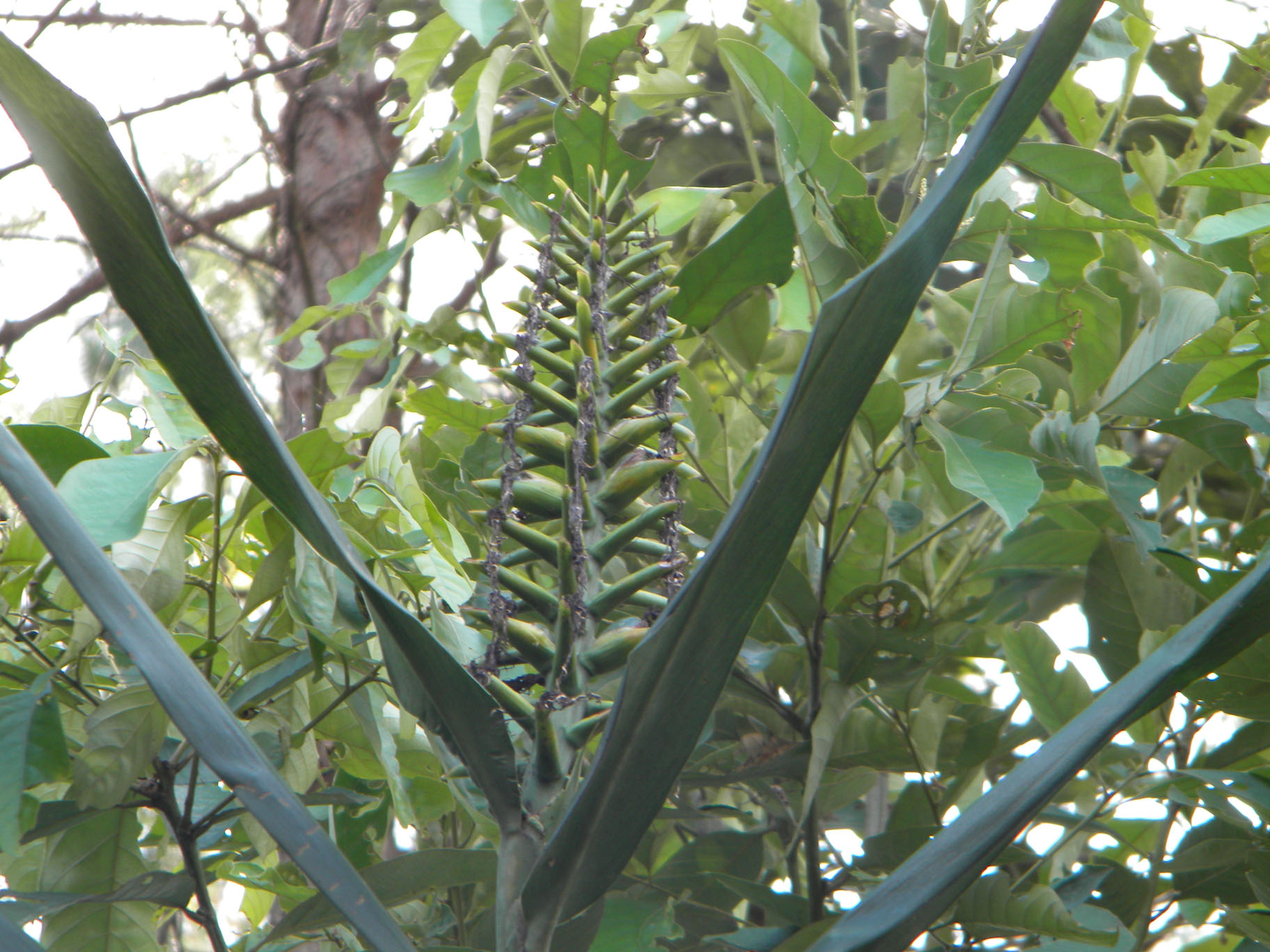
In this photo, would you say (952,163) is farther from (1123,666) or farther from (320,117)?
(320,117)

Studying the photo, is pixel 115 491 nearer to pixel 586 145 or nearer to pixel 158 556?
pixel 158 556

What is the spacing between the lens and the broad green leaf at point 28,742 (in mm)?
588

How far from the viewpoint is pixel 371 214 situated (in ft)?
6.19

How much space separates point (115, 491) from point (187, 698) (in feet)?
0.63

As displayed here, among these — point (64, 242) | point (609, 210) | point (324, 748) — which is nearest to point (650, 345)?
point (609, 210)

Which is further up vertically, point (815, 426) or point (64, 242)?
point (64, 242)

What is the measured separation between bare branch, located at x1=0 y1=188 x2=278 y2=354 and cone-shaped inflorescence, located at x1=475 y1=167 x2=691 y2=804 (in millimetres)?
1530

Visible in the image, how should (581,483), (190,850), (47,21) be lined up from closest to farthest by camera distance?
(581,483), (190,850), (47,21)

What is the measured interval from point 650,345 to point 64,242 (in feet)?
7.77

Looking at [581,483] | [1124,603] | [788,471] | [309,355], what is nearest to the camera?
[788,471]

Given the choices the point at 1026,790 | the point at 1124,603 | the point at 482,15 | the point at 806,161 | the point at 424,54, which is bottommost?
the point at 1026,790

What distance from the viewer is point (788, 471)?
381 mm

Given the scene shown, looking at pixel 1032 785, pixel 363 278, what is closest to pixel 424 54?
pixel 363 278

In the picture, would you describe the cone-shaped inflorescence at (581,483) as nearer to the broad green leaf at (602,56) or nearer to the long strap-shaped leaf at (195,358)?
the long strap-shaped leaf at (195,358)
